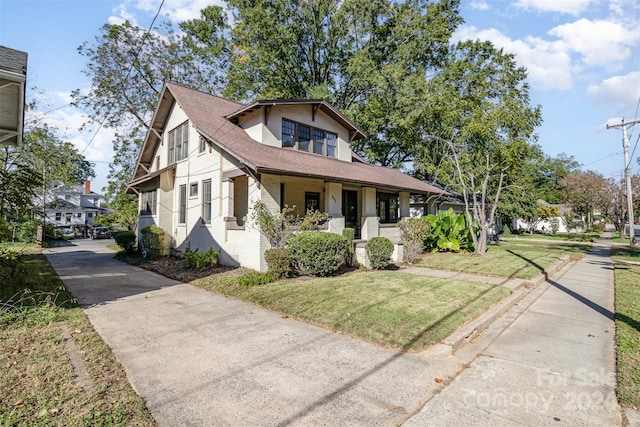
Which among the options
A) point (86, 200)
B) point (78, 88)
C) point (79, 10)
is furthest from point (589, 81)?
point (86, 200)

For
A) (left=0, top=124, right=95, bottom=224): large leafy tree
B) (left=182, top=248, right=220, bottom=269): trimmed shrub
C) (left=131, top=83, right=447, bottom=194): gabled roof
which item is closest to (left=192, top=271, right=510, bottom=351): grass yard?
(left=182, top=248, right=220, bottom=269): trimmed shrub

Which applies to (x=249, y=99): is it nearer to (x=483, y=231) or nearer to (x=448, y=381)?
(x=483, y=231)

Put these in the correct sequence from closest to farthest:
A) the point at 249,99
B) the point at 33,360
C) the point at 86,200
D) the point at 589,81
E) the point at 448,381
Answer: the point at 448,381, the point at 33,360, the point at 589,81, the point at 249,99, the point at 86,200

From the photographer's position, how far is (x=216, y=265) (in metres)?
12.3

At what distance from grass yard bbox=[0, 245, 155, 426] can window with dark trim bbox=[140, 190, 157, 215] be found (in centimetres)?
1193

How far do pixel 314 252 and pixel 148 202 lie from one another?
1348 centimetres

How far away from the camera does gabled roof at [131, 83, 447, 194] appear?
10844 mm

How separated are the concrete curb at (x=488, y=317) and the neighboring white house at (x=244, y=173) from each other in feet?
22.1

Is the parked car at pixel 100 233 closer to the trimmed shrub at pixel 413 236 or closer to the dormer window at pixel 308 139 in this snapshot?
the dormer window at pixel 308 139

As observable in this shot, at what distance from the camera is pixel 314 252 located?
988 centimetres

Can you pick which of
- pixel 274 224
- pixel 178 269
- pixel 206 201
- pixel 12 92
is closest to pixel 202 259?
pixel 178 269

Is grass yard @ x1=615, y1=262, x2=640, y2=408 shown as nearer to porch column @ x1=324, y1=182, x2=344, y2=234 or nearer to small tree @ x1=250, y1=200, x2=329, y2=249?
small tree @ x1=250, y1=200, x2=329, y2=249

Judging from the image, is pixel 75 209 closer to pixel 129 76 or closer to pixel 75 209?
pixel 75 209

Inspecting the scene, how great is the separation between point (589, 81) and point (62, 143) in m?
39.6
